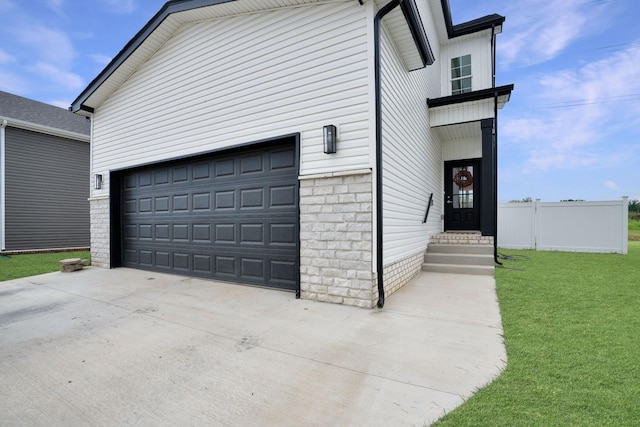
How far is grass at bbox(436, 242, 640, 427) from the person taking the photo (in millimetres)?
1753

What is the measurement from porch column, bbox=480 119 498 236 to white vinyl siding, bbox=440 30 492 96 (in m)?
2.89

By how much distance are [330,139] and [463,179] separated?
626 centimetres

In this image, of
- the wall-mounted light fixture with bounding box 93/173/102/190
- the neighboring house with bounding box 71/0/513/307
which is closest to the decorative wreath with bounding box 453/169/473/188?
the neighboring house with bounding box 71/0/513/307

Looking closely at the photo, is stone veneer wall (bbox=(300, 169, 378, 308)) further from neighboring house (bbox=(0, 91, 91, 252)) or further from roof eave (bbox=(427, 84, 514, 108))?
neighboring house (bbox=(0, 91, 91, 252))

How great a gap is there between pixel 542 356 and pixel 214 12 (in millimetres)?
6708

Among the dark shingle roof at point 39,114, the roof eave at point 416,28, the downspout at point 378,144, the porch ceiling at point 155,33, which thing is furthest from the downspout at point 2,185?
the roof eave at point 416,28

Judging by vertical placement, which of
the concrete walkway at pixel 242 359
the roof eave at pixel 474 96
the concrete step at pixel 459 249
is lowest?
the concrete walkway at pixel 242 359

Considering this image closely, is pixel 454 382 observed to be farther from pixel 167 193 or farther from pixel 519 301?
pixel 167 193

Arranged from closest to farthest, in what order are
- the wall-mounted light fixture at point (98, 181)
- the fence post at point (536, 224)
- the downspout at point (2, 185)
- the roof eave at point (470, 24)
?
1. the wall-mounted light fixture at point (98, 181)
2. the roof eave at point (470, 24)
3. the fence post at point (536, 224)
4. the downspout at point (2, 185)

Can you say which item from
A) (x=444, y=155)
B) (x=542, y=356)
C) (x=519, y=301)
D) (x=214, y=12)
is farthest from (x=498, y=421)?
(x=444, y=155)

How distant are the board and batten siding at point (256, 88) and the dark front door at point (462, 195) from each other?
19.8ft

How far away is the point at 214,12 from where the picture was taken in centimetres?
541

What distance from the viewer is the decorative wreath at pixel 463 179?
8859 millimetres

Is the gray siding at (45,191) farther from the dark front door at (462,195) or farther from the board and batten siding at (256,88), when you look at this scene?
the dark front door at (462,195)
